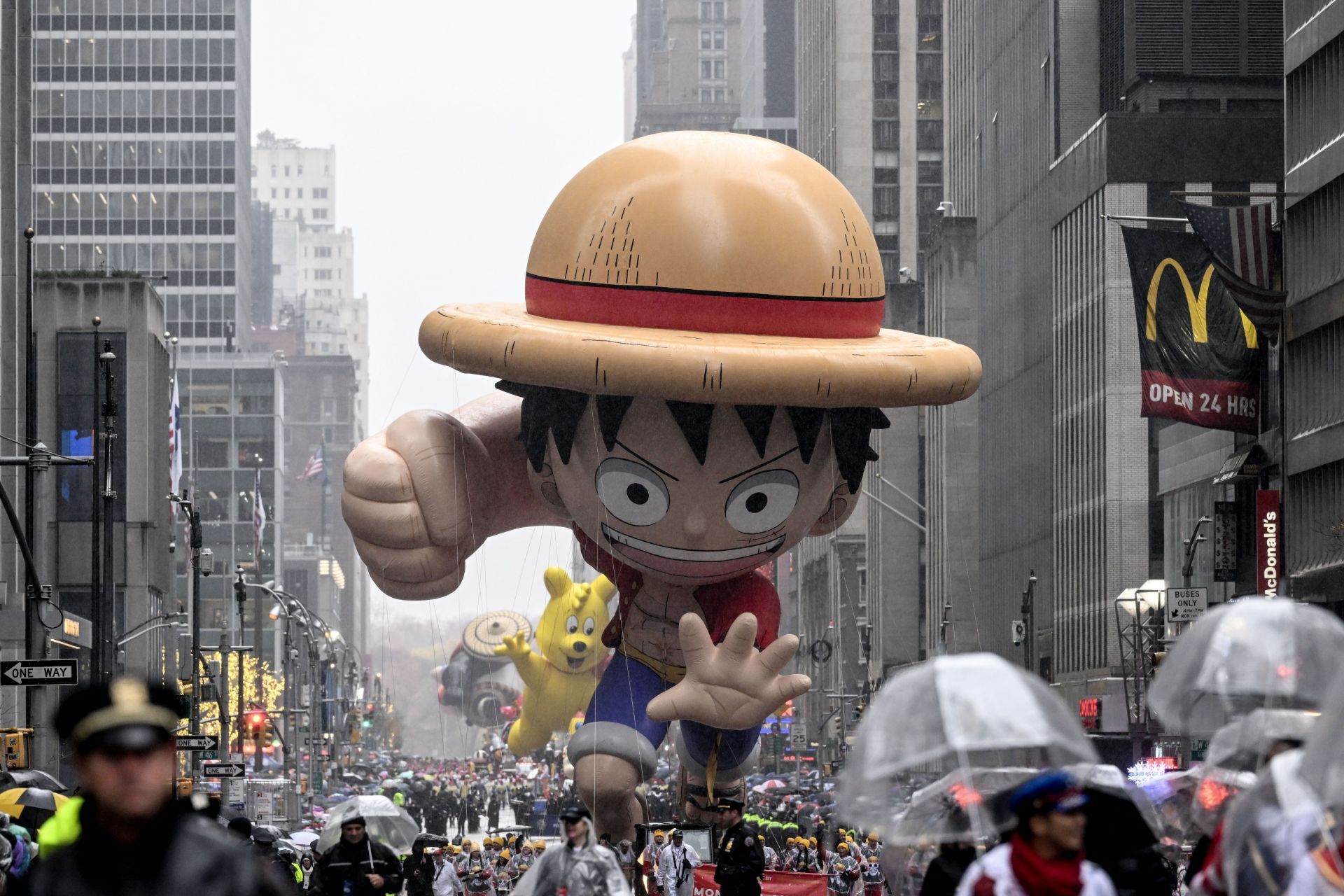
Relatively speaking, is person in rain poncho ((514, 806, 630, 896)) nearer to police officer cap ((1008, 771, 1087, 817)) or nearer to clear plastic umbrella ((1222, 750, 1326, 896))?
police officer cap ((1008, 771, 1087, 817))

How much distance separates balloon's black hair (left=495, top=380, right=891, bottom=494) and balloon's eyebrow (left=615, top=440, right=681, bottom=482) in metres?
0.06

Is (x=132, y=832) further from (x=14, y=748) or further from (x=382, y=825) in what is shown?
(x=14, y=748)

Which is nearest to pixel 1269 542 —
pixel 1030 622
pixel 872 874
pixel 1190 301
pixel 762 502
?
pixel 1190 301

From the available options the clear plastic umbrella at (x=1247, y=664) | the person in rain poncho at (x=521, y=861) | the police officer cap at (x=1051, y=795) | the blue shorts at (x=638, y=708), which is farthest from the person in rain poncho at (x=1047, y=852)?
the person in rain poncho at (x=521, y=861)

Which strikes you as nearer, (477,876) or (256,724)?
(477,876)

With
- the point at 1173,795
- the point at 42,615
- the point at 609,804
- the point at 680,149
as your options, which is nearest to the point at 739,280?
the point at 680,149

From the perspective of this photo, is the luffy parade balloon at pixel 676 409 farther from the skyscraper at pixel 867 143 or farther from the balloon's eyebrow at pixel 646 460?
the skyscraper at pixel 867 143

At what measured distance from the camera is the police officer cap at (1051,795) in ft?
23.8

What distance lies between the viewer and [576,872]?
10836 mm

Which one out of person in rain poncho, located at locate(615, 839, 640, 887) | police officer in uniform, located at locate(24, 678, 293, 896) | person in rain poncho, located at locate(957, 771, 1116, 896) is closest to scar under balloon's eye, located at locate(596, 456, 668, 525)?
person in rain poncho, located at locate(615, 839, 640, 887)

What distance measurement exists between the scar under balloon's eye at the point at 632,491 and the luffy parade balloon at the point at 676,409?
0.06 ft

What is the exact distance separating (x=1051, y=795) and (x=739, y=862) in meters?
9.68

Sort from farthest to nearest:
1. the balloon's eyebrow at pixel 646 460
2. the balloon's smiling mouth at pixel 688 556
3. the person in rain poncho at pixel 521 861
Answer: the person in rain poncho at pixel 521 861
the balloon's smiling mouth at pixel 688 556
the balloon's eyebrow at pixel 646 460

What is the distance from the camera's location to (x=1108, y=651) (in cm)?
6431
